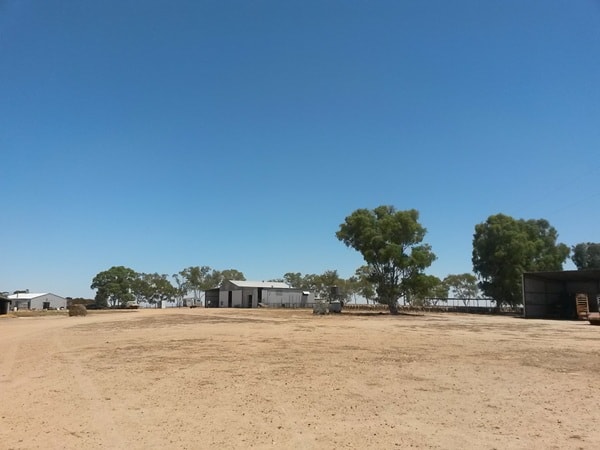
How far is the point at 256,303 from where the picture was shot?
92.8 m

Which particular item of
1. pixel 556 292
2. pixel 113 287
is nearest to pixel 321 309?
pixel 556 292

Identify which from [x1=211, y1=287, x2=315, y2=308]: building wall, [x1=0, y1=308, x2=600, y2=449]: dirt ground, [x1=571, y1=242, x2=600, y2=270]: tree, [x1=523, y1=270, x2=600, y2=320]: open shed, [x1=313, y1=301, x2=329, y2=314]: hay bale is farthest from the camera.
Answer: [x1=571, y1=242, x2=600, y2=270]: tree

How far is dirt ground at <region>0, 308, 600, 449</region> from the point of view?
22.5 feet

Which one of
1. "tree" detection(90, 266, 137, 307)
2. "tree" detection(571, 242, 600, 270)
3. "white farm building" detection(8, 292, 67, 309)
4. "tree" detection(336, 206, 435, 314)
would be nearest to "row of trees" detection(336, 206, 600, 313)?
"tree" detection(336, 206, 435, 314)

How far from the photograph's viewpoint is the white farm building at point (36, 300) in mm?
123250

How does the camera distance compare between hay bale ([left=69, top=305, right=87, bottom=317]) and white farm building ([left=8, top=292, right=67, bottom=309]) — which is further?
white farm building ([left=8, top=292, right=67, bottom=309])

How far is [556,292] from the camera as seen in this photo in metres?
57.8

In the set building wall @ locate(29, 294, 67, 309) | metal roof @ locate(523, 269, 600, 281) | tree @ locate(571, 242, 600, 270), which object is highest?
tree @ locate(571, 242, 600, 270)

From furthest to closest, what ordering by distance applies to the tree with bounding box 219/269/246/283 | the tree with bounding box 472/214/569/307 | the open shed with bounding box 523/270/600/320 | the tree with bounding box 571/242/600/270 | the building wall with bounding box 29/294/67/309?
the tree with bounding box 219/269/246/283 < the building wall with bounding box 29/294/67/309 < the tree with bounding box 571/242/600/270 < the tree with bounding box 472/214/569/307 < the open shed with bounding box 523/270/600/320

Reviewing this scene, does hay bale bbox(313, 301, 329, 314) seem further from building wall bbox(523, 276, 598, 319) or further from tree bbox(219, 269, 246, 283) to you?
tree bbox(219, 269, 246, 283)

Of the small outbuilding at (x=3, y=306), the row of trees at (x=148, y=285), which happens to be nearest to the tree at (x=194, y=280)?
the row of trees at (x=148, y=285)

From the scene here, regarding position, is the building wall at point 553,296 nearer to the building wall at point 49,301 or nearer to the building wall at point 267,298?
the building wall at point 267,298

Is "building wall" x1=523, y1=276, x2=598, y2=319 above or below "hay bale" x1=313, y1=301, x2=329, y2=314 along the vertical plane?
above

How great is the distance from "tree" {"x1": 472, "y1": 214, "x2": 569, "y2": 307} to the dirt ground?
57.0 meters
